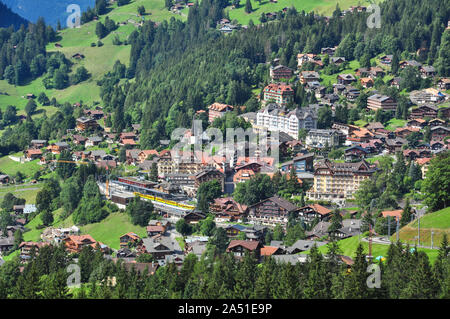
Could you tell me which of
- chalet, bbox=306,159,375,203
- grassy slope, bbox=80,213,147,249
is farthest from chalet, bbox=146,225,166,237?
chalet, bbox=306,159,375,203

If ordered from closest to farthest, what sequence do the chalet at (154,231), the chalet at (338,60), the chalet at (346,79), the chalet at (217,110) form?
1. the chalet at (154,231)
2. the chalet at (217,110)
3. the chalet at (346,79)
4. the chalet at (338,60)

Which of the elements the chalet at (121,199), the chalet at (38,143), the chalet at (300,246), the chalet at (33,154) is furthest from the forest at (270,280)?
the chalet at (38,143)

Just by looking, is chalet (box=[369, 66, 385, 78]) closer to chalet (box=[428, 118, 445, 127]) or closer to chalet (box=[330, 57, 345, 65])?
chalet (box=[330, 57, 345, 65])

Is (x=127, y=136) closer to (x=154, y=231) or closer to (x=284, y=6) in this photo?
(x=154, y=231)

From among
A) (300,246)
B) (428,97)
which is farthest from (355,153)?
Result: (300,246)

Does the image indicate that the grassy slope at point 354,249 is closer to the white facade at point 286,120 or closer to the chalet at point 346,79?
the white facade at point 286,120

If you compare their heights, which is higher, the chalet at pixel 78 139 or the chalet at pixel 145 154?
the chalet at pixel 145 154

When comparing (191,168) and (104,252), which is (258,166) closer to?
(191,168)
